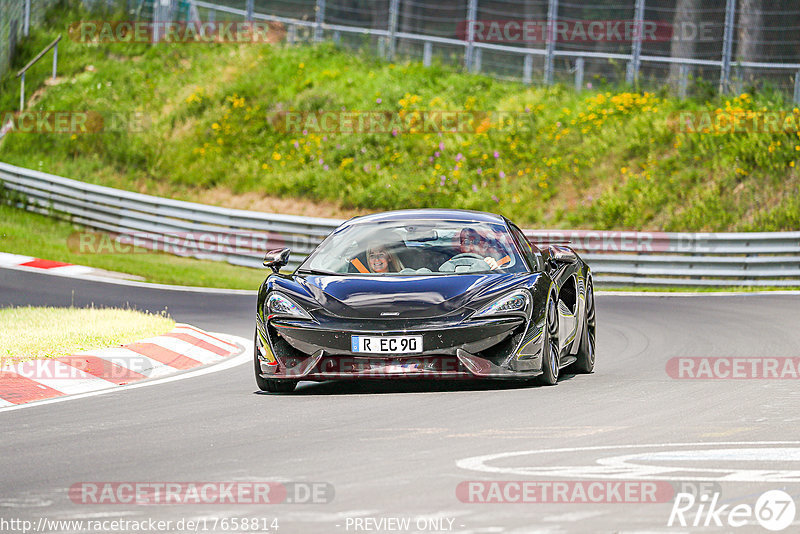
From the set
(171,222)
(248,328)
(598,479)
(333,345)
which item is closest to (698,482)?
(598,479)

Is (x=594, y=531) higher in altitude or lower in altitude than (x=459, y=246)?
lower

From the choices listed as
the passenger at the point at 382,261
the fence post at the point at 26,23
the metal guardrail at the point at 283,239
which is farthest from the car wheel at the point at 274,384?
the fence post at the point at 26,23

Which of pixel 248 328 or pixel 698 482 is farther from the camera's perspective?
pixel 248 328

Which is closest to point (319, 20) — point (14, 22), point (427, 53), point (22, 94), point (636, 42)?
point (427, 53)

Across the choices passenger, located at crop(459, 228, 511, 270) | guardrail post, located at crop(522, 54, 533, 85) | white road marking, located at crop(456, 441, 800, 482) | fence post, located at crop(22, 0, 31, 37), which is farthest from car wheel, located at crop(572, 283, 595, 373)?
fence post, located at crop(22, 0, 31, 37)

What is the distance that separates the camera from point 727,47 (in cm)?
2709

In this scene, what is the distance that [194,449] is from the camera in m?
6.73

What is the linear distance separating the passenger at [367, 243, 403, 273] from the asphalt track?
895 mm

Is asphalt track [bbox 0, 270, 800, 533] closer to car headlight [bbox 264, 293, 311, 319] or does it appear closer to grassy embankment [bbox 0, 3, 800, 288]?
car headlight [bbox 264, 293, 311, 319]

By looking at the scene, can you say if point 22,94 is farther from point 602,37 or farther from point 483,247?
point 483,247

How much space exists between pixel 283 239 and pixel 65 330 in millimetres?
11961

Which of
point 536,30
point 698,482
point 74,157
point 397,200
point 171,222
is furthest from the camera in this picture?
point 536,30

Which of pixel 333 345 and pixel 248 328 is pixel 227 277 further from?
pixel 333 345

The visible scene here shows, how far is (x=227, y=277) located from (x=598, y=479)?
1640 cm
